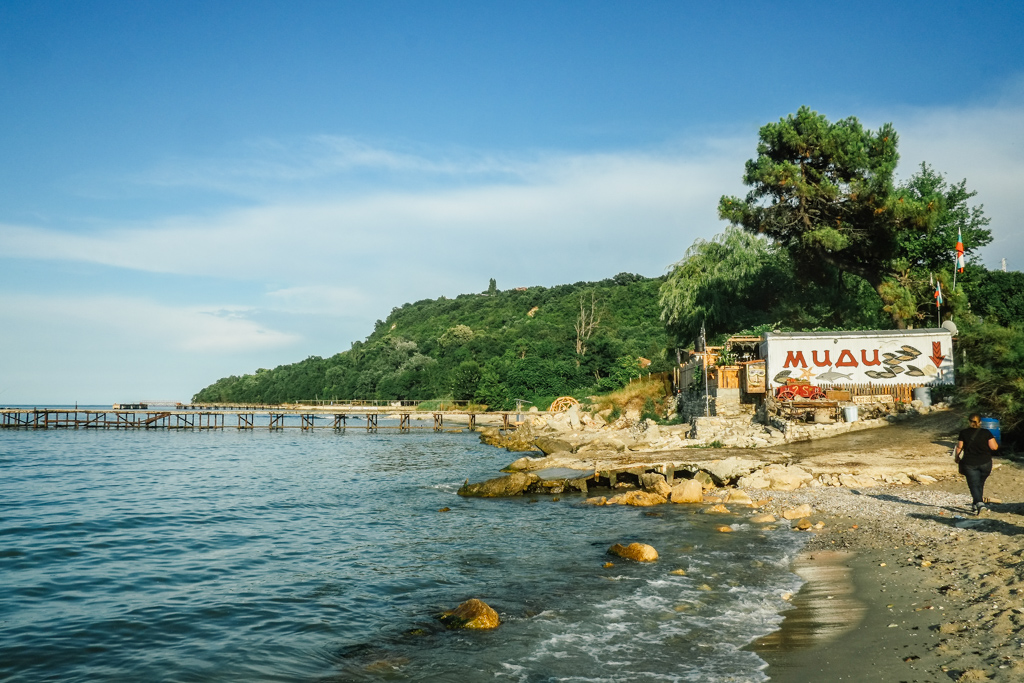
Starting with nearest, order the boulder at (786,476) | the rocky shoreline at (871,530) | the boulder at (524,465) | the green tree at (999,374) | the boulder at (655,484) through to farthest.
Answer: the rocky shoreline at (871,530) < the green tree at (999,374) < the boulder at (786,476) < the boulder at (655,484) < the boulder at (524,465)

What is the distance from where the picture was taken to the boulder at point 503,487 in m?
20.7

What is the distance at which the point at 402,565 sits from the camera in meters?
12.1

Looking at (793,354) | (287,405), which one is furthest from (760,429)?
(287,405)

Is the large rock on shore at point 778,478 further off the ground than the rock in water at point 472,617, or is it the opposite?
the large rock on shore at point 778,478

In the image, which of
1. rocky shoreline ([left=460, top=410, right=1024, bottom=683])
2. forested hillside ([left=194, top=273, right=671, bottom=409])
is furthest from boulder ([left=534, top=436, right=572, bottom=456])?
forested hillside ([left=194, top=273, right=671, bottom=409])

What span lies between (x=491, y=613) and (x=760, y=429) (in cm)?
1810

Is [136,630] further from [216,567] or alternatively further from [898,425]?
[898,425]

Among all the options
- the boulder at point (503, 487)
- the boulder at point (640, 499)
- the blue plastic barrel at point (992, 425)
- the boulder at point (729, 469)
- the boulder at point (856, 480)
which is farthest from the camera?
the boulder at point (503, 487)

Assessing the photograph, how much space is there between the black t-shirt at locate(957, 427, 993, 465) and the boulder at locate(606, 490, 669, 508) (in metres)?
7.81

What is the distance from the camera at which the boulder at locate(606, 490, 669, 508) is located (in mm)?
17547

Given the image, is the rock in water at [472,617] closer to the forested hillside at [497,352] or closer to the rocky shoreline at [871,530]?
the rocky shoreline at [871,530]

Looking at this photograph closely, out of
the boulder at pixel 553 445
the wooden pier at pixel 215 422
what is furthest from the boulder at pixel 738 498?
the wooden pier at pixel 215 422

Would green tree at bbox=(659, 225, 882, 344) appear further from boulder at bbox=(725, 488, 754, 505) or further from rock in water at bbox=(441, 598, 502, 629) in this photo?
rock in water at bbox=(441, 598, 502, 629)

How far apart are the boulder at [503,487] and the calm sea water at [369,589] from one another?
0.98m
